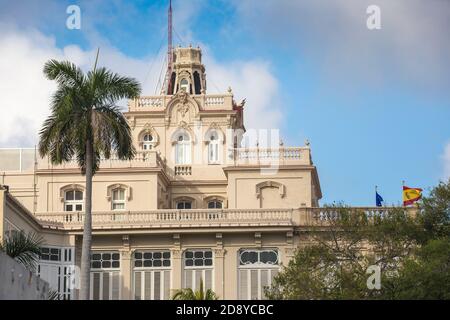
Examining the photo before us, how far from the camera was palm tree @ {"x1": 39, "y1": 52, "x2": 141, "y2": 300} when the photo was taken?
225 ft

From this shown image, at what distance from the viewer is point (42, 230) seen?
84.2 metres

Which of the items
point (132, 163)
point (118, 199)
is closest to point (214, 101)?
point (132, 163)

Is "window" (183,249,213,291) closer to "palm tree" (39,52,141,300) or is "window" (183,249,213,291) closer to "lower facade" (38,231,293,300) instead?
"lower facade" (38,231,293,300)

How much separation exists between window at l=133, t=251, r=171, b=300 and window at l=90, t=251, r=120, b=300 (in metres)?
1.06

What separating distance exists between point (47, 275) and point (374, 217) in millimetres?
18428

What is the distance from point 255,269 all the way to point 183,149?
1514 cm

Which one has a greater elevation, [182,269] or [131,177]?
[131,177]

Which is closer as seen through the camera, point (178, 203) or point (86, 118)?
point (86, 118)

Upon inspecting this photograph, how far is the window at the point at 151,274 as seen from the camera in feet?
277

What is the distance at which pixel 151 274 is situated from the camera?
279ft

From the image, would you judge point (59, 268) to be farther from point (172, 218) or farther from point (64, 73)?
point (64, 73)
